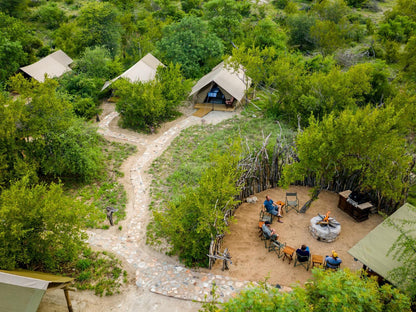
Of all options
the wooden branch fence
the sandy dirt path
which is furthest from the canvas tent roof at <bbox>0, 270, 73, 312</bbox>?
the wooden branch fence

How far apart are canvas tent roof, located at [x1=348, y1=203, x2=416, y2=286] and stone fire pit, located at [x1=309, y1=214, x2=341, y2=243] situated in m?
2.40

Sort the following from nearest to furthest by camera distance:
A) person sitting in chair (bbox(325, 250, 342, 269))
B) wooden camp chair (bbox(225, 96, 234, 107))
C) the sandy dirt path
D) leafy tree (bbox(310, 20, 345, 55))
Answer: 1. the sandy dirt path
2. person sitting in chair (bbox(325, 250, 342, 269))
3. wooden camp chair (bbox(225, 96, 234, 107))
4. leafy tree (bbox(310, 20, 345, 55))

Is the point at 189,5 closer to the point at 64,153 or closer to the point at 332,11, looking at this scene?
the point at 332,11

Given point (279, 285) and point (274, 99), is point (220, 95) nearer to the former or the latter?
point (274, 99)

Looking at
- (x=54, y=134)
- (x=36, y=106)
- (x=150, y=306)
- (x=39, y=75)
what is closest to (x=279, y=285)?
(x=150, y=306)

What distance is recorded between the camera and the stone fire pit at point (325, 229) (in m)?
17.5

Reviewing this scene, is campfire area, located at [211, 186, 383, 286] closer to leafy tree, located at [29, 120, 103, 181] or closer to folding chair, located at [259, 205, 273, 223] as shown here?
folding chair, located at [259, 205, 273, 223]

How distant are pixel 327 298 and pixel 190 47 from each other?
31349 mm

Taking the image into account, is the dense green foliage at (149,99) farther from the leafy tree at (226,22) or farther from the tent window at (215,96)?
the leafy tree at (226,22)

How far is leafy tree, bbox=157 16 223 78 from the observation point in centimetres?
3650

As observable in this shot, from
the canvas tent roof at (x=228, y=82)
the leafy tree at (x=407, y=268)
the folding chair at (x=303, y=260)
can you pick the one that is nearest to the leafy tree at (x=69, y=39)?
the canvas tent roof at (x=228, y=82)

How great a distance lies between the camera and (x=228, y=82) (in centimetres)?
3198

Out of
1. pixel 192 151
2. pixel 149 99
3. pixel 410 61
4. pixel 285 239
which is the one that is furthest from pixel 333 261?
pixel 410 61

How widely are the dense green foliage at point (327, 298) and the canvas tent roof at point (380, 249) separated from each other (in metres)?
2.12
